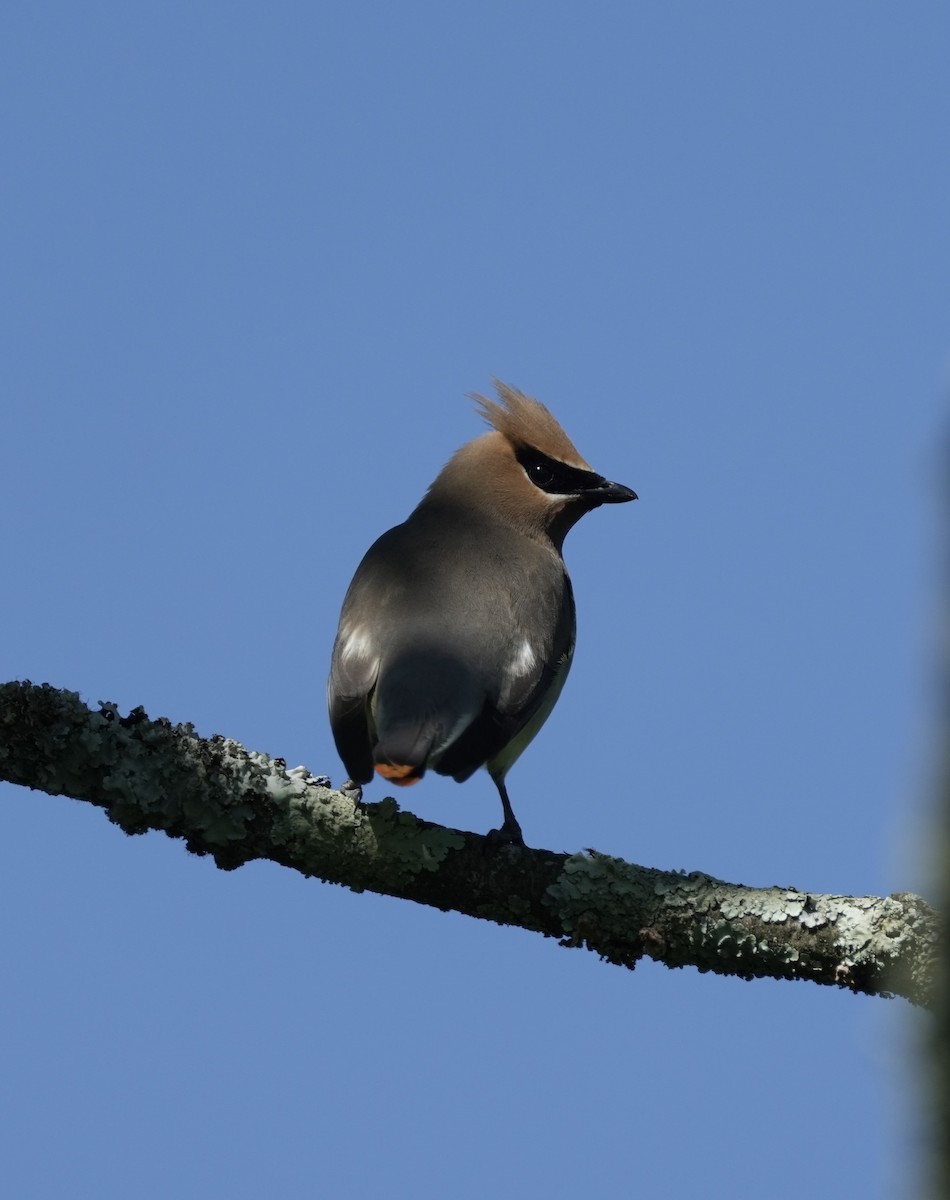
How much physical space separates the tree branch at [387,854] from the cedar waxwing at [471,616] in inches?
7.2

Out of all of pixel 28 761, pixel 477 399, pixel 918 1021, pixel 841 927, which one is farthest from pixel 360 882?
pixel 477 399

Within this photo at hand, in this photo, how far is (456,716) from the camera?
396 cm

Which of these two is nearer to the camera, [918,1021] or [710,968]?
[918,1021]

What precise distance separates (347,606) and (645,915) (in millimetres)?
1793

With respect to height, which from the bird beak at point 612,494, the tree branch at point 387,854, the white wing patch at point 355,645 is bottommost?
the tree branch at point 387,854

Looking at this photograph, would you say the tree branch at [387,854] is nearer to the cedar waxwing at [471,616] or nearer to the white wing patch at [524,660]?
the cedar waxwing at [471,616]

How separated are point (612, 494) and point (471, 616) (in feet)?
5.10

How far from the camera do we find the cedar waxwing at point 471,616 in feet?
12.9

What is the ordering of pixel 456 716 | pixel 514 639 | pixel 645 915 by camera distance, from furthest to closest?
pixel 514 639
pixel 456 716
pixel 645 915

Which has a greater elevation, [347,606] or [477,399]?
[477,399]

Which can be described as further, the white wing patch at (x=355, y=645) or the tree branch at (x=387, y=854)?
the white wing patch at (x=355, y=645)

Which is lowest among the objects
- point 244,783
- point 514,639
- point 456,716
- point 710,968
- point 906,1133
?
point 906,1133

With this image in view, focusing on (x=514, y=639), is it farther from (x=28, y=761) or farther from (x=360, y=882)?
(x=28, y=761)

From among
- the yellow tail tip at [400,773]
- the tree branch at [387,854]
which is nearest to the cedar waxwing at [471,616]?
the yellow tail tip at [400,773]
